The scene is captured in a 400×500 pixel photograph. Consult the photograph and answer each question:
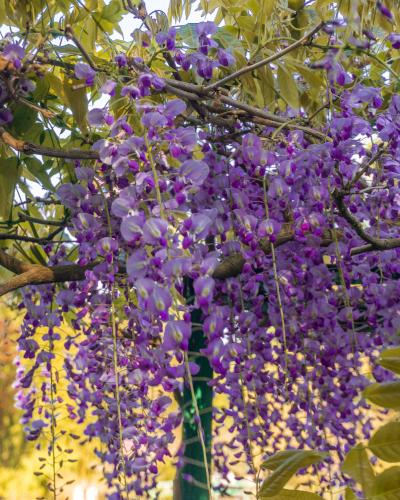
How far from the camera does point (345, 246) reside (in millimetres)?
923

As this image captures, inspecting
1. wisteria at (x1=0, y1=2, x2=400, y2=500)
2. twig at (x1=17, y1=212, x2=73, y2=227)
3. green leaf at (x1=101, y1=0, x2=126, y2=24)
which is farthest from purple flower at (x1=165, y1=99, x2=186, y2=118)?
twig at (x1=17, y1=212, x2=73, y2=227)

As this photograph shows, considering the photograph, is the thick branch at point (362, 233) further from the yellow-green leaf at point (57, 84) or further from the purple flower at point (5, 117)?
the purple flower at point (5, 117)

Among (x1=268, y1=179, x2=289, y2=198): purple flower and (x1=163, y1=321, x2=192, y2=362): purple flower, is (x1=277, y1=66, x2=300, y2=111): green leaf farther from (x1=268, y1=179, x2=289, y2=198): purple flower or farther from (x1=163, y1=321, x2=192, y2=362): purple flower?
(x1=163, y1=321, x2=192, y2=362): purple flower

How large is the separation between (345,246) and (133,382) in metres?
0.54

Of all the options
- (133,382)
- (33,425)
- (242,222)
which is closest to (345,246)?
(242,222)

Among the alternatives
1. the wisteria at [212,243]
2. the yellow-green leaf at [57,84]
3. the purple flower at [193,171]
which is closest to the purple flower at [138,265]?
the wisteria at [212,243]

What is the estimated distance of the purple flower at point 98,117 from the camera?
0.67 metres

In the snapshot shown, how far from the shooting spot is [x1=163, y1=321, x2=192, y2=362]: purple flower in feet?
1.64

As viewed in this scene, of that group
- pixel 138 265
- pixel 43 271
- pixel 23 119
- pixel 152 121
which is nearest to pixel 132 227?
pixel 138 265

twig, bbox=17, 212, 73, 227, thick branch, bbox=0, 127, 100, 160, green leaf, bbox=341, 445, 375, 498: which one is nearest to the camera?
green leaf, bbox=341, 445, 375, 498

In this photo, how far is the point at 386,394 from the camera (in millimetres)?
224

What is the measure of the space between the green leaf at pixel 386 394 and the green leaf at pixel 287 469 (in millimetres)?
43

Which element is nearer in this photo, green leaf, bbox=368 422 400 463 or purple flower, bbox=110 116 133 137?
green leaf, bbox=368 422 400 463

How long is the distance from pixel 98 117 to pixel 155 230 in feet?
0.89
